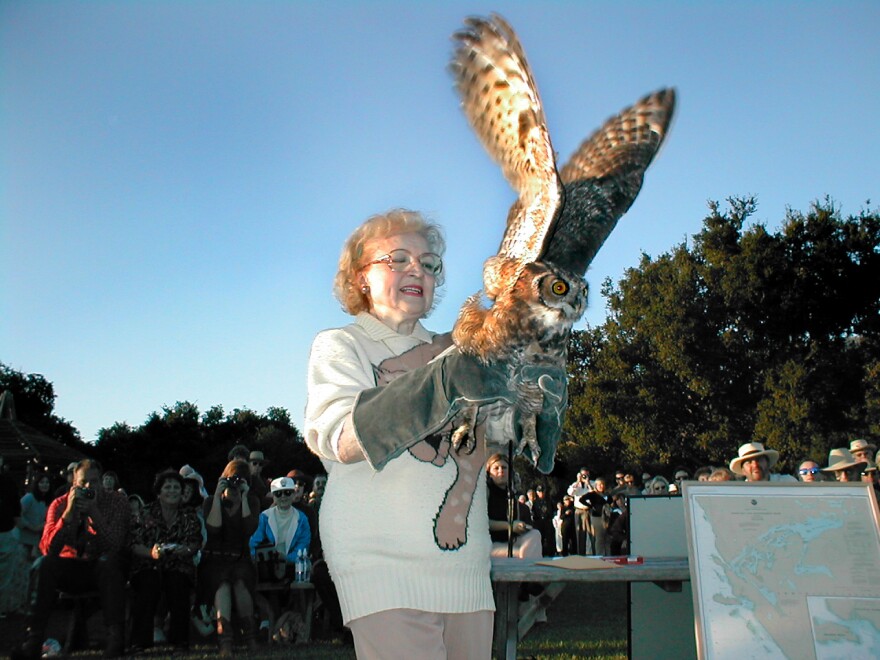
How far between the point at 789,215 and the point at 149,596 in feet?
93.7

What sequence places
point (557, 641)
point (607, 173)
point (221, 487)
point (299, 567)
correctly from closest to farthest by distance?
point (607, 173)
point (557, 641)
point (221, 487)
point (299, 567)

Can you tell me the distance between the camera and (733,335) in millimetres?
27141

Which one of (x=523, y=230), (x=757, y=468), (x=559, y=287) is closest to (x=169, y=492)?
(x=757, y=468)

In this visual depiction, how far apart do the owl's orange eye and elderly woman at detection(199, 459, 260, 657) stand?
6.45 metres

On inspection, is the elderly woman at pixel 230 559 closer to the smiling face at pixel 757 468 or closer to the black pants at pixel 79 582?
the black pants at pixel 79 582

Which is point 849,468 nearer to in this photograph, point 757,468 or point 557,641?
point 757,468

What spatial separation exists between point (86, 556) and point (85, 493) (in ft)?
1.98

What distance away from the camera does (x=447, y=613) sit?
186 cm

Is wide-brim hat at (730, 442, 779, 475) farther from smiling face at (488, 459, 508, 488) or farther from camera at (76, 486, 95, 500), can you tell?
camera at (76, 486, 95, 500)

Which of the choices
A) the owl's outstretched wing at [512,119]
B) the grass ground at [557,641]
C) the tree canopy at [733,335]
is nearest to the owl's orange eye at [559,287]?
the owl's outstretched wing at [512,119]

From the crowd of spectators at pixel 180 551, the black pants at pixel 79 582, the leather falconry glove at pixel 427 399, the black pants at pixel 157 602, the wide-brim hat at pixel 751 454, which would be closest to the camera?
the leather falconry glove at pixel 427 399

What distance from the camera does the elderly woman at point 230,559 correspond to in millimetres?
7122

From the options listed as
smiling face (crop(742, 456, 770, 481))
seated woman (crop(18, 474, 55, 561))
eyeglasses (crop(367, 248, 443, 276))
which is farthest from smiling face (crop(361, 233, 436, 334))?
seated woman (crop(18, 474, 55, 561))

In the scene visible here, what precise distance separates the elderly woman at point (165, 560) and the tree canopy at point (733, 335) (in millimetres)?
22378
